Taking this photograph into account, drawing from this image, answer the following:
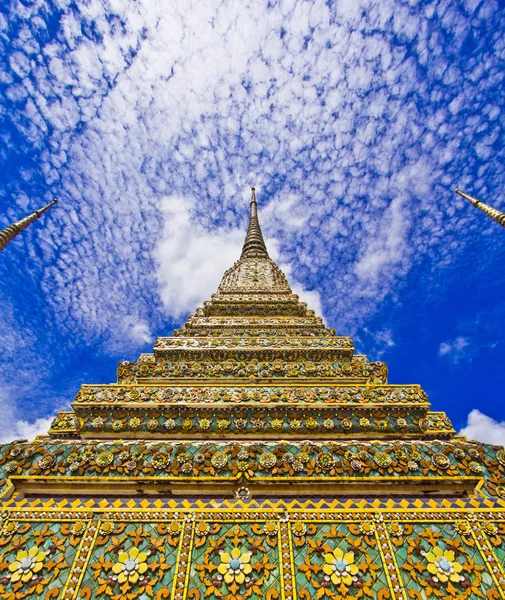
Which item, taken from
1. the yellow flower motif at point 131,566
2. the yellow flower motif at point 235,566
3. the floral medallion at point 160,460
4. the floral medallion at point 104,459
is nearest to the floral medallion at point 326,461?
the yellow flower motif at point 235,566

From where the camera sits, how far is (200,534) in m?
3.81

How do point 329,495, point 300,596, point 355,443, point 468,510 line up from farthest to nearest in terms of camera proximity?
point 355,443, point 329,495, point 468,510, point 300,596

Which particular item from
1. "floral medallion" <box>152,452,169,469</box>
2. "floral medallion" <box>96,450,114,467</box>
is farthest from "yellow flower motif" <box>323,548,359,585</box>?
"floral medallion" <box>96,450,114,467</box>

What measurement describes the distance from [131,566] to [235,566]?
1.06m

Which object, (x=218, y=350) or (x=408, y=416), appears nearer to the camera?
(x=408, y=416)

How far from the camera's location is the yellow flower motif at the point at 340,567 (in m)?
3.44

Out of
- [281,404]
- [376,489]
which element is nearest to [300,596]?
[376,489]

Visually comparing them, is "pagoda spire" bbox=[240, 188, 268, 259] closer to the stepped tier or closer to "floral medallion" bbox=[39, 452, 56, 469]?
the stepped tier

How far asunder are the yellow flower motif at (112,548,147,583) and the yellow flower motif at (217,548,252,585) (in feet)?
2.60

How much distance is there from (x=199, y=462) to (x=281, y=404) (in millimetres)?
1792

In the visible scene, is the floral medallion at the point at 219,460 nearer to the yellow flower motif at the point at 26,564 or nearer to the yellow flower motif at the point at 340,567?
the yellow flower motif at the point at 340,567

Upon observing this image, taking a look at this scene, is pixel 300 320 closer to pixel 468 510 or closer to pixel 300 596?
pixel 468 510

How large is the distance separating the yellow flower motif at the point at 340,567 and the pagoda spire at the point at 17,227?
26.3ft

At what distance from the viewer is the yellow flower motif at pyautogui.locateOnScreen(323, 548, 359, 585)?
344 cm
